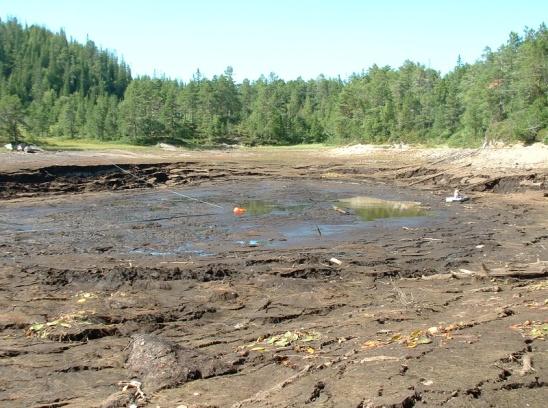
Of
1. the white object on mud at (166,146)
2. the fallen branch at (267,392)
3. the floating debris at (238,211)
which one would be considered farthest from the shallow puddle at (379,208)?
the white object on mud at (166,146)

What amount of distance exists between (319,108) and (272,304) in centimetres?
9523

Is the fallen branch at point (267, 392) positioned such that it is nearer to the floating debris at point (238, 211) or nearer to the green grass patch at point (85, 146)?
the floating debris at point (238, 211)

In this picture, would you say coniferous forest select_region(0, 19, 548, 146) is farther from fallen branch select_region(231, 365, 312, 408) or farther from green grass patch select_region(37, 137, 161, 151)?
fallen branch select_region(231, 365, 312, 408)

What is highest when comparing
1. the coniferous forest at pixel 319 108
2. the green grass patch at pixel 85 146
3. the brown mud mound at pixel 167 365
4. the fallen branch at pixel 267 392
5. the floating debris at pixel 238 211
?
the coniferous forest at pixel 319 108

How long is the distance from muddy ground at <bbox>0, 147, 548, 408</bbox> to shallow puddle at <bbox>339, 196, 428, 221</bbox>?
64 cm

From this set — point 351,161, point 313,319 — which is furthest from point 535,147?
point 313,319

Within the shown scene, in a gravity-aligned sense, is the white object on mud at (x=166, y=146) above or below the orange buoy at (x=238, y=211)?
above

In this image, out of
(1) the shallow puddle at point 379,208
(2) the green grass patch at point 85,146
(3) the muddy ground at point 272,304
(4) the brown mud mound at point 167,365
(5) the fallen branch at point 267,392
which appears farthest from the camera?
(2) the green grass patch at point 85,146

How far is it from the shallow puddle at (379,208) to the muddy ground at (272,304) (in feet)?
2.10

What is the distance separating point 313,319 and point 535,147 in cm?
3059

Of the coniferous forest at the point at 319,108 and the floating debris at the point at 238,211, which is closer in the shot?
the floating debris at the point at 238,211

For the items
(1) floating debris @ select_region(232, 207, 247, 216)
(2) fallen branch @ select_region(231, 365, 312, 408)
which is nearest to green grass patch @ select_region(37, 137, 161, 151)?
(1) floating debris @ select_region(232, 207, 247, 216)

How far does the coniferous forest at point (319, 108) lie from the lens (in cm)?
4516

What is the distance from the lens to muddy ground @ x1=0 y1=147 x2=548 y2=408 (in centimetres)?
581
